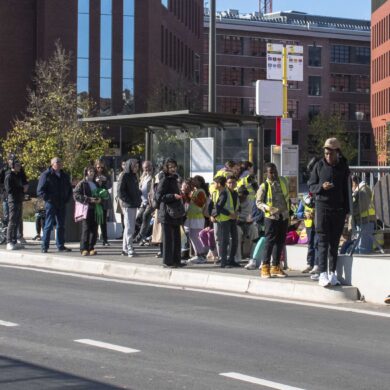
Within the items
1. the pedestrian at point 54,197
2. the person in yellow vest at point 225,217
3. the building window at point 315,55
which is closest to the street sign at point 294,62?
the pedestrian at point 54,197

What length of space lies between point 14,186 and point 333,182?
865 cm

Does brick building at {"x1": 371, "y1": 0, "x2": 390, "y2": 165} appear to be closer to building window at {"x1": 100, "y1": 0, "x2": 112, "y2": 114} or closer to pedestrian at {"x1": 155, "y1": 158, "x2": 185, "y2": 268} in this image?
building window at {"x1": 100, "y1": 0, "x2": 112, "y2": 114}

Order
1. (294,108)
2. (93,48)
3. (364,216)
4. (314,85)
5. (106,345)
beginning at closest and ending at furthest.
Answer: (106,345), (364,216), (93,48), (294,108), (314,85)

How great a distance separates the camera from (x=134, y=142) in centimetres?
7000

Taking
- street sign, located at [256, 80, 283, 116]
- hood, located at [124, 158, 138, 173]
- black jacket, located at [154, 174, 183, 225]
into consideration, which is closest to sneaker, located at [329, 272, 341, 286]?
black jacket, located at [154, 174, 183, 225]

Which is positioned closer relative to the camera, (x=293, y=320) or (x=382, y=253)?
(x=293, y=320)

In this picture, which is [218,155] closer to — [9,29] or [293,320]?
[293,320]

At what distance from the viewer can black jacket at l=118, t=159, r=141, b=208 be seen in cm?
1855

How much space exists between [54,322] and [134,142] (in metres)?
59.1

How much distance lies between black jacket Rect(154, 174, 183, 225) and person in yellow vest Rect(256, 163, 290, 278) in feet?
6.18

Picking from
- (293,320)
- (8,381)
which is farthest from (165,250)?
(8,381)

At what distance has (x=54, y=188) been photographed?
1962cm

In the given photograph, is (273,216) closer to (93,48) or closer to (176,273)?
(176,273)

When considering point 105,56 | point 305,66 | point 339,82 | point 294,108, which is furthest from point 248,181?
point 339,82
